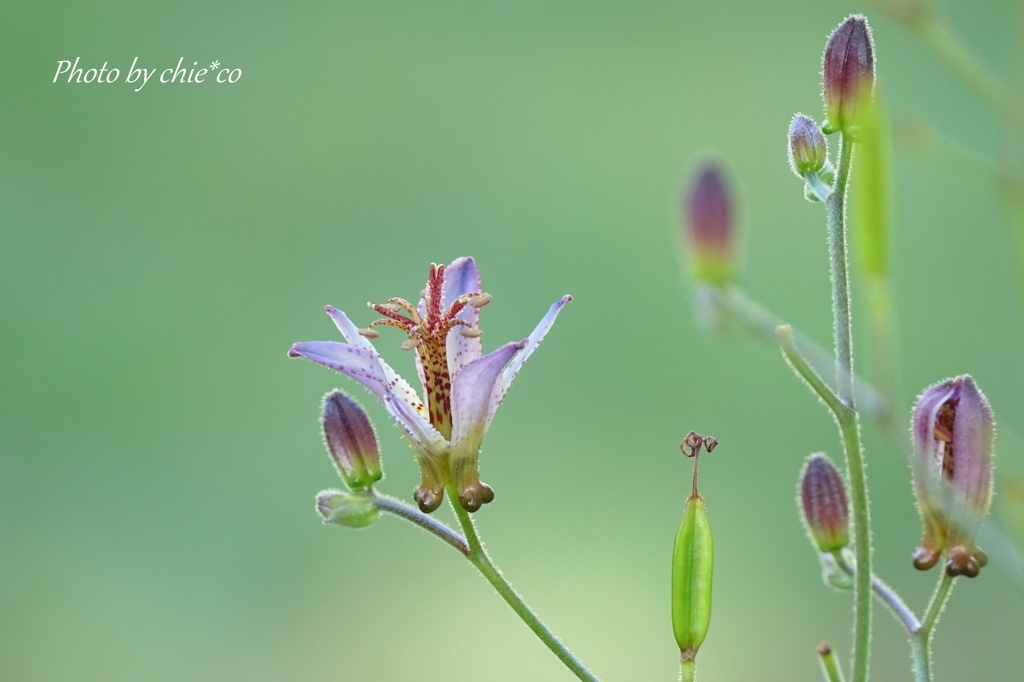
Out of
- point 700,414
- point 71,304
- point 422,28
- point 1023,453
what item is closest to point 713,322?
point 1023,453

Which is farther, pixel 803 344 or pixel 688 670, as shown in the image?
pixel 803 344

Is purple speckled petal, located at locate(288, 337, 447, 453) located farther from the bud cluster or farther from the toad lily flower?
the bud cluster

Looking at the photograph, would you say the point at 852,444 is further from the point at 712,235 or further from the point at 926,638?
the point at 712,235

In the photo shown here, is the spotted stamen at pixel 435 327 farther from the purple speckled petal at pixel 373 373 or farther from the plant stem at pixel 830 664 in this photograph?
the plant stem at pixel 830 664

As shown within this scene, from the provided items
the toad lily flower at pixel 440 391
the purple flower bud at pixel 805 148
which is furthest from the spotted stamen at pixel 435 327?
the purple flower bud at pixel 805 148

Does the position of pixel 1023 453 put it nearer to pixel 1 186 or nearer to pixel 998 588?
pixel 998 588

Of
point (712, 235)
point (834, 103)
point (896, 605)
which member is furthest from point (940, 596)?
point (712, 235)
